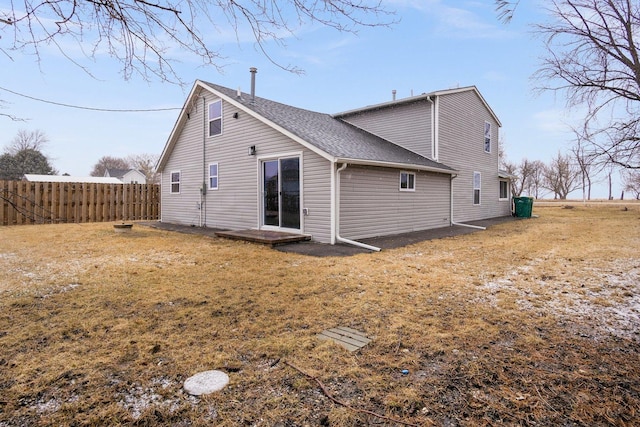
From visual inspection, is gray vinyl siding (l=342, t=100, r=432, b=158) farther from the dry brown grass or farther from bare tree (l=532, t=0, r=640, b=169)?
the dry brown grass

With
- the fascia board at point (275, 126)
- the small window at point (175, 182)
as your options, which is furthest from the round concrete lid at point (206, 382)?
the small window at point (175, 182)

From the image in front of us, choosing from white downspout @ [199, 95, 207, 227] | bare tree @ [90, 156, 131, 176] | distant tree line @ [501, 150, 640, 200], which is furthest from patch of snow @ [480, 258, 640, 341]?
bare tree @ [90, 156, 131, 176]

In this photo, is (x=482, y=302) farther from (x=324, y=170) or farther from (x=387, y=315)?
(x=324, y=170)

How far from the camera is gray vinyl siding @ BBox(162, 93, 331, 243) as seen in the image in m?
8.38

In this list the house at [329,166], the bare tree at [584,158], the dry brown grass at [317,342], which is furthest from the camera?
the bare tree at [584,158]

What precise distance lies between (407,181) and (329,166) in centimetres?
344

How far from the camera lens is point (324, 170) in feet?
26.6

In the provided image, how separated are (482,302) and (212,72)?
3.93m

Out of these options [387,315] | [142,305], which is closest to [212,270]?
[142,305]

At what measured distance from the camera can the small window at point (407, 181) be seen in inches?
399

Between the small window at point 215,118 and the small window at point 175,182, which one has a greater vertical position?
the small window at point 215,118

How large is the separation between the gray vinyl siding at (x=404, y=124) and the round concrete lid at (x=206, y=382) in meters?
11.7

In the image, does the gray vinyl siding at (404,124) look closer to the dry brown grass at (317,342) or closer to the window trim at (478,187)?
the window trim at (478,187)

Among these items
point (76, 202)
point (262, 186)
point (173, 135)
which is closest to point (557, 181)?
point (262, 186)
